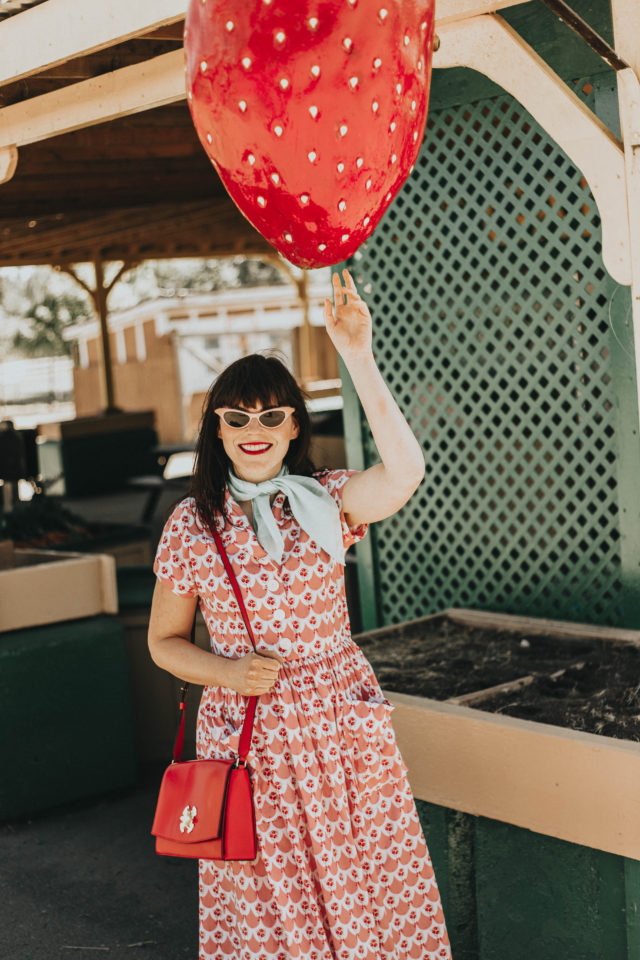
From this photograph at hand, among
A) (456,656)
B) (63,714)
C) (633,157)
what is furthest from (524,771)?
(63,714)

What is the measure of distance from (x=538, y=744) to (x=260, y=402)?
1.13m

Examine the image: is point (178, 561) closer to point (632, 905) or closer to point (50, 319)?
point (632, 905)

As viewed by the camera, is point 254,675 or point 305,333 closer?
point 254,675

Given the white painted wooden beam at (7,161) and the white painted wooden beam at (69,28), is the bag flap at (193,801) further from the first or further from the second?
the white painted wooden beam at (7,161)

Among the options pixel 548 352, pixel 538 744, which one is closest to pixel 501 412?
pixel 548 352

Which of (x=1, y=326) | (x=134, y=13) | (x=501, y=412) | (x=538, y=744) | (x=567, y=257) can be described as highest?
(x=1, y=326)

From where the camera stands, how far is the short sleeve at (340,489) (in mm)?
2439

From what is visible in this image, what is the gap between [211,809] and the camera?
2.22 metres

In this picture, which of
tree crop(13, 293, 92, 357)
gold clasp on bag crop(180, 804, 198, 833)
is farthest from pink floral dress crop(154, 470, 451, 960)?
tree crop(13, 293, 92, 357)

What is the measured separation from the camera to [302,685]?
234 centimetres

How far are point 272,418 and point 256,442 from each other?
0.06 m

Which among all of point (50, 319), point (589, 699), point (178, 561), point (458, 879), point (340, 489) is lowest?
point (458, 879)

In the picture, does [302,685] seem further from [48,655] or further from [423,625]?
[48,655]

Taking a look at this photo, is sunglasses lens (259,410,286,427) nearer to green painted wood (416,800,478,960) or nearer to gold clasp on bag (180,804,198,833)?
gold clasp on bag (180,804,198,833)
